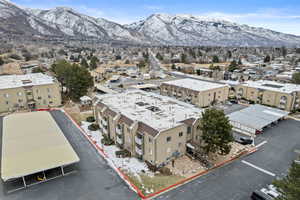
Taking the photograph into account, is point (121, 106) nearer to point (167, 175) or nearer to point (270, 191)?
point (167, 175)

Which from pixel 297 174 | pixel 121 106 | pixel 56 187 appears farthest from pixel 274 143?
pixel 56 187

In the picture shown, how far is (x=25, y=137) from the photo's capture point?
1241 inches

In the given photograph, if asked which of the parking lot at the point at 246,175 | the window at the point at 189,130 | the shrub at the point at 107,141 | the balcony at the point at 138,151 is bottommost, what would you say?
the parking lot at the point at 246,175

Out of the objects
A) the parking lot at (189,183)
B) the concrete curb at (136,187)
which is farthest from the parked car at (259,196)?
the concrete curb at (136,187)

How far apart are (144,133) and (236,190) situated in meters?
13.7

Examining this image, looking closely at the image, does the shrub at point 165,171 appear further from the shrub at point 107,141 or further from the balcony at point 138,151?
the shrub at point 107,141

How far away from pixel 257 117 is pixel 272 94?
16788 mm

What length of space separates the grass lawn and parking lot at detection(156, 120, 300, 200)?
4.29 ft

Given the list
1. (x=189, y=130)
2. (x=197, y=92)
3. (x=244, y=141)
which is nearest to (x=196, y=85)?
(x=197, y=92)

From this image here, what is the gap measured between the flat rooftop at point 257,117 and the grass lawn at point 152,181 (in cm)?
2333

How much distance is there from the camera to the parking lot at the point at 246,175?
22422mm

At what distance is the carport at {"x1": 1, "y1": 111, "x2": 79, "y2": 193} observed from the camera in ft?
77.5

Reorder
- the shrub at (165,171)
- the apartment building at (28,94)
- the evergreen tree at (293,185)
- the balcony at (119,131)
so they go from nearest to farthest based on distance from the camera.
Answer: the evergreen tree at (293,185)
the shrub at (165,171)
the balcony at (119,131)
the apartment building at (28,94)

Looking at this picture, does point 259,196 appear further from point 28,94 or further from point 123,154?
point 28,94
